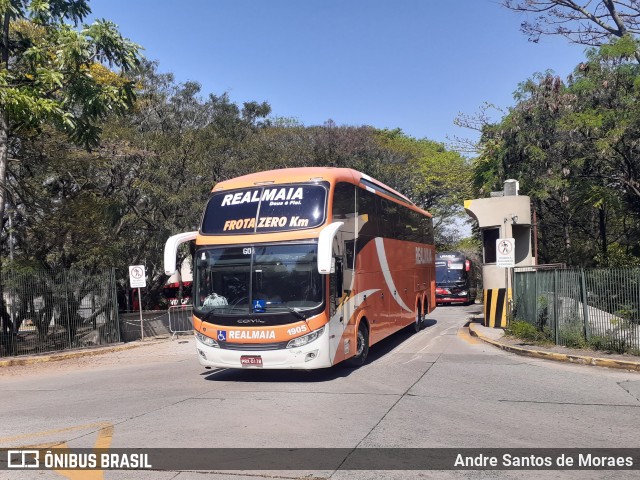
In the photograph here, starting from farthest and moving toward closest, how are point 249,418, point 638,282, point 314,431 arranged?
1. point 638,282
2. point 249,418
3. point 314,431

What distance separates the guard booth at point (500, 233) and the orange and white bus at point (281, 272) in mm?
8426

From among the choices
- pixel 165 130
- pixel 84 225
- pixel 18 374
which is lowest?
pixel 18 374

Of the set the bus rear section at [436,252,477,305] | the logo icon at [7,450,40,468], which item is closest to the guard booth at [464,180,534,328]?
the bus rear section at [436,252,477,305]

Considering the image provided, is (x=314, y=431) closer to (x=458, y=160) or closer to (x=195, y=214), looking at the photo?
(x=195, y=214)

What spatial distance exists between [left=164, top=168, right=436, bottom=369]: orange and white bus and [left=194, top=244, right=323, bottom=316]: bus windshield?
2cm

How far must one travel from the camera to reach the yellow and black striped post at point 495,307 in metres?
19.2

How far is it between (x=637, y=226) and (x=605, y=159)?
18.8ft

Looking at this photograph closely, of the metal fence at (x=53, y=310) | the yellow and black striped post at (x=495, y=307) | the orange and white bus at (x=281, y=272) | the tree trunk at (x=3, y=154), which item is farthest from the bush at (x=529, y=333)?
the tree trunk at (x=3, y=154)

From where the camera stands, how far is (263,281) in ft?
34.1

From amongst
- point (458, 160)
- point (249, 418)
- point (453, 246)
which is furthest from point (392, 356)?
point (453, 246)

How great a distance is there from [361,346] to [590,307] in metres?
5.44

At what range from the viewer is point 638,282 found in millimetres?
12375

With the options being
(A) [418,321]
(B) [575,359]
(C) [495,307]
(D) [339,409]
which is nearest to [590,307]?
(B) [575,359]

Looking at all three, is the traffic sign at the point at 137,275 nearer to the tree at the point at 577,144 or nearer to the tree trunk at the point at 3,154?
the tree trunk at the point at 3,154
